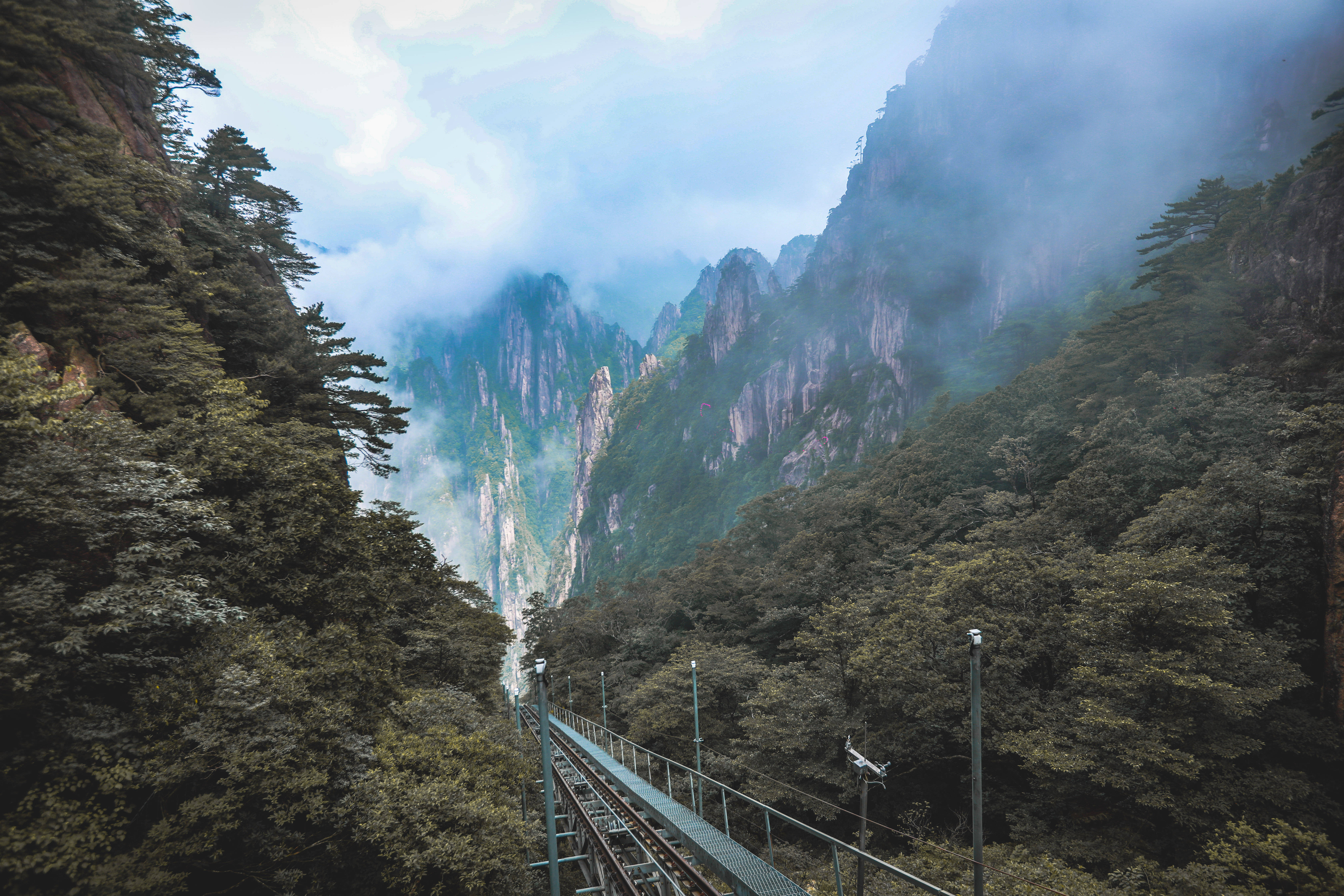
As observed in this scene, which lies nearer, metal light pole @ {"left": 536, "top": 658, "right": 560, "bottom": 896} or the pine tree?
metal light pole @ {"left": 536, "top": 658, "right": 560, "bottom": 896}

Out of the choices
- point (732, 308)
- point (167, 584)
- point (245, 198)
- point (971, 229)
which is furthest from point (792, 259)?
point (167, 584)

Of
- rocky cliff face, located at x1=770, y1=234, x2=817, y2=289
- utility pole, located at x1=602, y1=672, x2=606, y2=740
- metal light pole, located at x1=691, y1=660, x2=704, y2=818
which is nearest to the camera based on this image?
metal light pole, located at x1=691, y1=660, x2=704, y2=818

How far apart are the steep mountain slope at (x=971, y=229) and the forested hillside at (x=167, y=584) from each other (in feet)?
232

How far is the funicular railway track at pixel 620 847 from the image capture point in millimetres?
10328

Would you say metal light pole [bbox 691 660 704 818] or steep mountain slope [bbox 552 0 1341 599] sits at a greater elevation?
steep mountain slope [bbox 552 0 1341 599]

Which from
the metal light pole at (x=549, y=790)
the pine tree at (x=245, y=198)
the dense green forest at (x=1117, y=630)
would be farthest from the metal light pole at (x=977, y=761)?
the pine tree at (x=245, y=198)

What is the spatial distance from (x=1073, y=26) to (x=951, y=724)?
129117mm

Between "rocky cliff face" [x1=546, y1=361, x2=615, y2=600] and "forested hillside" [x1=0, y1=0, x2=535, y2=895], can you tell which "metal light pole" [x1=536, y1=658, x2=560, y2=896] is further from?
"rocky cliff face" [x1=546, y1=361, x2=615, y2=600]

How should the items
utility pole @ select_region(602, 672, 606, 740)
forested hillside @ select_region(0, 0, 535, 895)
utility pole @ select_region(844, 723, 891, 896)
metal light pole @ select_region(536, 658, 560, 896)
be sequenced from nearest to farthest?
forested hillside @ select_region(0, 0, 535, 895)
utility pole @ select_region(844, 723, 891, 896)
metal light pole @ select_region(536, 658, 560, 896)
utility pole @ select_region(602, 672, 606, 740)

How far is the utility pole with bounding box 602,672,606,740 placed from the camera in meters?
28.8

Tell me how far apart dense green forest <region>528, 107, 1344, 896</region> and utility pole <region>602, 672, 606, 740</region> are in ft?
3.91

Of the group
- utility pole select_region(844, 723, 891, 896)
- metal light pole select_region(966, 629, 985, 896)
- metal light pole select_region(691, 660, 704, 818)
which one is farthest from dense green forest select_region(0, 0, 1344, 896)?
metal light pole select_region(966, 629, 985, 896)

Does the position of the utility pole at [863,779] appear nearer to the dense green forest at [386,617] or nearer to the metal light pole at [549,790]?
the dense green forest at [386,617]

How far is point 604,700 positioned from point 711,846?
2055 centimetres
